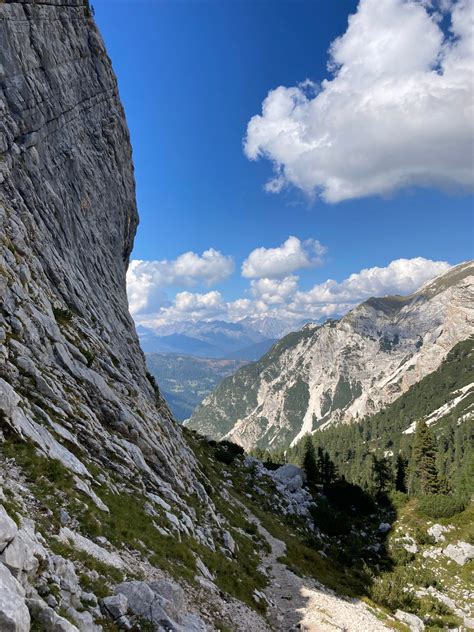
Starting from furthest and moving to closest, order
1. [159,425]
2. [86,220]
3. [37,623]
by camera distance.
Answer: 1. [86,220]
2. [159,425]
3. [37,623]

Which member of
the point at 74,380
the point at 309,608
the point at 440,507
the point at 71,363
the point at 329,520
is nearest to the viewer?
the point at 309,608

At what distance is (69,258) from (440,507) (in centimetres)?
5778

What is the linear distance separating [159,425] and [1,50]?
43116mm

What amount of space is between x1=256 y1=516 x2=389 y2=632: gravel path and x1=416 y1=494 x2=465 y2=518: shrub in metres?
25.7

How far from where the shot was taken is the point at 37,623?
28.6ft

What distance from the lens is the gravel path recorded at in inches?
899

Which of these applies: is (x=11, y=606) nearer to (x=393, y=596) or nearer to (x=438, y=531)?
(x=393, y=596)

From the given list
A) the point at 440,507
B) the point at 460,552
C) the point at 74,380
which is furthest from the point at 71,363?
the point at 440,507

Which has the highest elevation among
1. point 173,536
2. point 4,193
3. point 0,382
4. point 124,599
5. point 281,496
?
point 4,193

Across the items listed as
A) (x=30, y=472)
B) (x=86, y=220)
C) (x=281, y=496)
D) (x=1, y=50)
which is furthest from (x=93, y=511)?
(x=281, y=496)

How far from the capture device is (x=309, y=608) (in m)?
25.2

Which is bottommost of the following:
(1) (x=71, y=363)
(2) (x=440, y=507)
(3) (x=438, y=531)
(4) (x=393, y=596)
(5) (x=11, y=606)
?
(4) (x=393, y=596)

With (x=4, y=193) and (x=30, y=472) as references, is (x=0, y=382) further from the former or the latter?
(x=4, y=193)

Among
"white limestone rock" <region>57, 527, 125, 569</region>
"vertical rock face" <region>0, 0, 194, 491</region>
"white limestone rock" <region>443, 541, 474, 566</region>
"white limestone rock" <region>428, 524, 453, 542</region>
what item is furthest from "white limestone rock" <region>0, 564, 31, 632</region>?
"white limestone rock" <region>428, 524, 453, 542</region>
